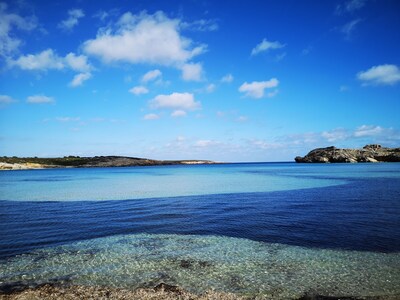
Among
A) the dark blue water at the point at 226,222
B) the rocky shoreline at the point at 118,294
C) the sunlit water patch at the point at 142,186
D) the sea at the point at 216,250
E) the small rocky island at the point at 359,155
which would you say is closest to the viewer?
the rocky shoreline at the point at 118,294

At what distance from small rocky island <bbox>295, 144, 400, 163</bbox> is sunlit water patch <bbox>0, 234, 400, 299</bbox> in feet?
585

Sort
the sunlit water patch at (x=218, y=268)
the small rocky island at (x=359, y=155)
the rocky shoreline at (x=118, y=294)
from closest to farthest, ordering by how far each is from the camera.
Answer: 1. the rocky shoreline at (x=118, y=294)
2. the sunlit water patch at (x=218, y=268)
3. the small rocky island at (x=359, y=155)

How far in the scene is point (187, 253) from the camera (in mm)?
13062

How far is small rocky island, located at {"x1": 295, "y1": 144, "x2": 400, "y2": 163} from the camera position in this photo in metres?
167

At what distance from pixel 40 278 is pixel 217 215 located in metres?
13.8

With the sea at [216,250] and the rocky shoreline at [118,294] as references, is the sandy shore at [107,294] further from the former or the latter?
the sea at [216,250]

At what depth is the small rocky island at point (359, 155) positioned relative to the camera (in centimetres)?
16700

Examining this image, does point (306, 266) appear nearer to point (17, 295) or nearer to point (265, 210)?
point (17, 295)

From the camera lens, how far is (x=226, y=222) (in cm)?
1966

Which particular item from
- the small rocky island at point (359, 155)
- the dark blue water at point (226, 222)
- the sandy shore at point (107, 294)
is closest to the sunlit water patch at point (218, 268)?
the sandy shore at point (107, 294)

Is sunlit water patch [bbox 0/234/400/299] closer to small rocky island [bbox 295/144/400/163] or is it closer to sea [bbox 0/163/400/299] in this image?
sea [bbox 0/163/400/299]

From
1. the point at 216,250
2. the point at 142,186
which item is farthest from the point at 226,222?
the point at 142,186

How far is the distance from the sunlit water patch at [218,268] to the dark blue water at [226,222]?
1706 millimetres

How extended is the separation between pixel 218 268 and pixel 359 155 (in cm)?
18614
